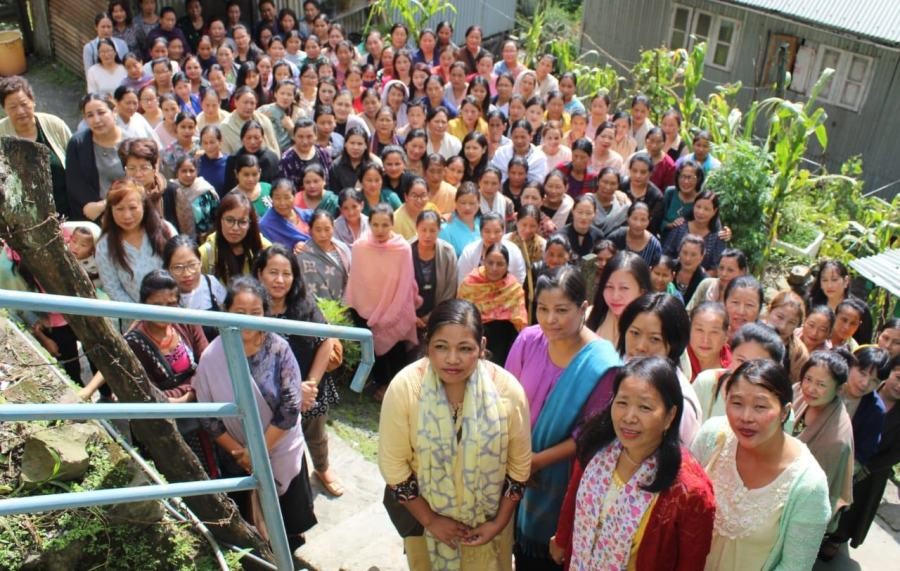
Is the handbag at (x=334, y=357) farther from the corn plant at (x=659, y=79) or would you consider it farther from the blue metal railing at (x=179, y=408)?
the corn plant at (x=659, y=79)

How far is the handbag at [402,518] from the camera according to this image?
3.16 metres

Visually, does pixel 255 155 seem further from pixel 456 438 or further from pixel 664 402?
pixel 664 402

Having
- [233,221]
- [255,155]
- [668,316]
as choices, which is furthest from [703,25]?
[668,316]

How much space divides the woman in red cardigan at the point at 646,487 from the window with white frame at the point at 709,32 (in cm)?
1200

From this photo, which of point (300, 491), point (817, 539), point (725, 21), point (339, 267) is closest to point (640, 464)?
point (817, 539)

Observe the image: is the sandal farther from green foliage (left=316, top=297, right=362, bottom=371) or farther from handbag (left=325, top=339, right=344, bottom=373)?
green foliage (left=316, top=297, right=362, bottom=371)

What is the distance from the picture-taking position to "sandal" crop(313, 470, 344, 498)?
4.52 meters

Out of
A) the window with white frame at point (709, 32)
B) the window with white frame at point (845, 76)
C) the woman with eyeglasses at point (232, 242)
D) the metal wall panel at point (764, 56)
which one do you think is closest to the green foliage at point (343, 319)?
Result: the woman with eyeglasses at point (232, 242)

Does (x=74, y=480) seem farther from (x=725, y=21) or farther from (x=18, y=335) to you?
(x=725, y=21)

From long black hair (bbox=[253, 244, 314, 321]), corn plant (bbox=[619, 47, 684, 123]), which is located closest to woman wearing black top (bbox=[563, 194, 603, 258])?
long black hair (bbox=[253, 244, 314, 321])

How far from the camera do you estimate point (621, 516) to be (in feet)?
8.87

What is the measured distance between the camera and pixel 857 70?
1202 cm

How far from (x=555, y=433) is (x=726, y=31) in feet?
39.5

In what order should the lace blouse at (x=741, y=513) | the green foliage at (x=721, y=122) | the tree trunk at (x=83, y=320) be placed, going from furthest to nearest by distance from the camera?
the green foliage at (x=721, y=122) → the lace blouse at (x=741, y=513) → the tree trunk at (x=83, y=320)
